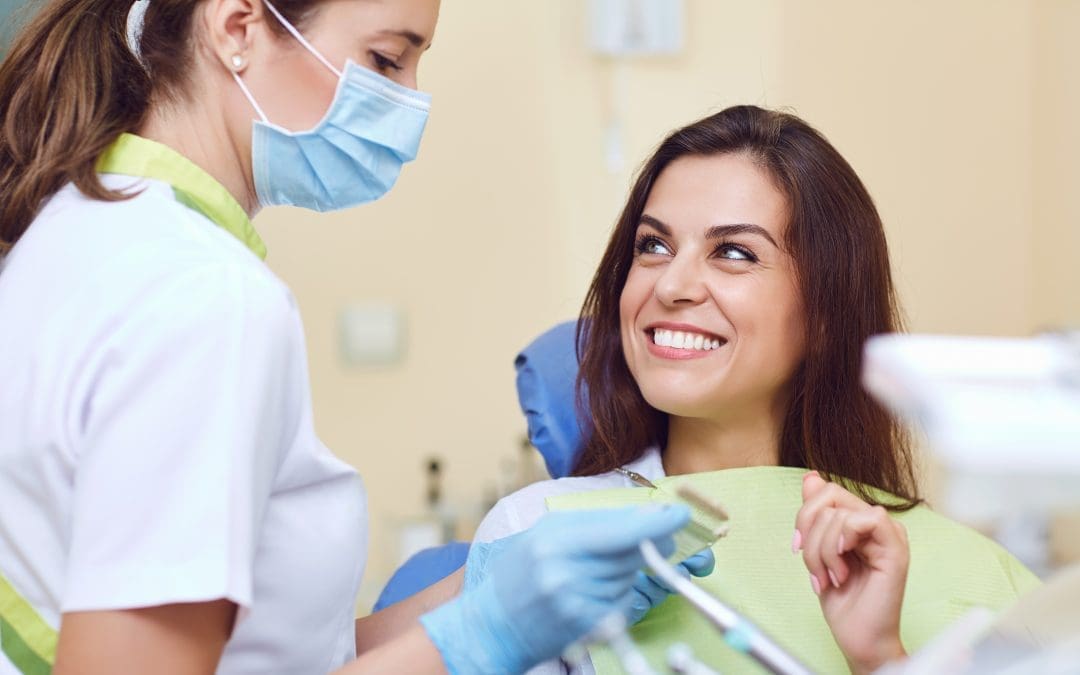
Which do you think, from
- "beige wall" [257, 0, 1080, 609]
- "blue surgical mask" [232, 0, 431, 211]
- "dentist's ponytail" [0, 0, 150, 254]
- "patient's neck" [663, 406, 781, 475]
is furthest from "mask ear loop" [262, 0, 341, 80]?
"beige wall" [257, 0, 1080, 609]

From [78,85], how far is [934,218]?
2.47m

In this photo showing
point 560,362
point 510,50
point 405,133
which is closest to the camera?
point 405,133

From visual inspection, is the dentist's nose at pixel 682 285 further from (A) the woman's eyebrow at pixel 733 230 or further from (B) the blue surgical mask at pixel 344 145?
(B) the blue surgical mask at pixel 344 145

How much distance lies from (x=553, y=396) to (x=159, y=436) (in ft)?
3.45

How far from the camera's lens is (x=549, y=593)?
3.14 feet

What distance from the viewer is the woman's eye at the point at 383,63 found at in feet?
3.93

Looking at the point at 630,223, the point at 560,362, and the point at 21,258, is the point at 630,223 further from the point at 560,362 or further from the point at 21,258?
the point at 21,258

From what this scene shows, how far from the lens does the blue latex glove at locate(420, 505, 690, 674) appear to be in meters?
0.96

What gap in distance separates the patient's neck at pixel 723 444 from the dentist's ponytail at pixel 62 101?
87 centimetres

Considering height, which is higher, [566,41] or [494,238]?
[566,41]

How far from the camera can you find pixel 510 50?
2881 mm

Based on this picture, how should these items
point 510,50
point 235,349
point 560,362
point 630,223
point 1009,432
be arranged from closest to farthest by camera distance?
point 1009,432
point 235,349
point 630,223
point 560,362
point 510,50

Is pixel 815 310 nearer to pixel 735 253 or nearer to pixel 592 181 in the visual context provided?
pixel 735 253

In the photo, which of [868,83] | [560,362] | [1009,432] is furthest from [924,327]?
[1009,432]
